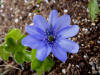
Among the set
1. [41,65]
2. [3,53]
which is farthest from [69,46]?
[3,53]

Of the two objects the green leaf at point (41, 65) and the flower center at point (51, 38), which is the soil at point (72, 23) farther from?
the flower center at point (51, 38)

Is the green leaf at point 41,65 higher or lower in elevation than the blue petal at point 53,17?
lower

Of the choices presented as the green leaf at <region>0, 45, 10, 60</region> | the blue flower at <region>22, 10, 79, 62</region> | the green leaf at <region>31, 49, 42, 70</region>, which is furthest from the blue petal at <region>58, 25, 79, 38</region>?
the green leaf at <region>0, 45, 10, 60</region>

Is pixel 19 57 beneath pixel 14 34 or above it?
beneath

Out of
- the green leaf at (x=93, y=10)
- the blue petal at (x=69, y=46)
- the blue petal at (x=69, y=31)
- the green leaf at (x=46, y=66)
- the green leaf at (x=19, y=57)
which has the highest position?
the green leaf at (x=93, y=10)

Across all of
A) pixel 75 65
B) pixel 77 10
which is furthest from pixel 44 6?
pixel 75 65

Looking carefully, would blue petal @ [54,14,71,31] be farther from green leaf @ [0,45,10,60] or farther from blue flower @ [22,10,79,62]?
green leaf @ [0,45,10,60]

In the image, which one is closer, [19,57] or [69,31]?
[69,31]

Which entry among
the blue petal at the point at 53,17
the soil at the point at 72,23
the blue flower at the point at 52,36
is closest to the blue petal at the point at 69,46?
the blue flower at the point at 52,36

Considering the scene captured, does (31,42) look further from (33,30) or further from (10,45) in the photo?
Result: (10,45)
